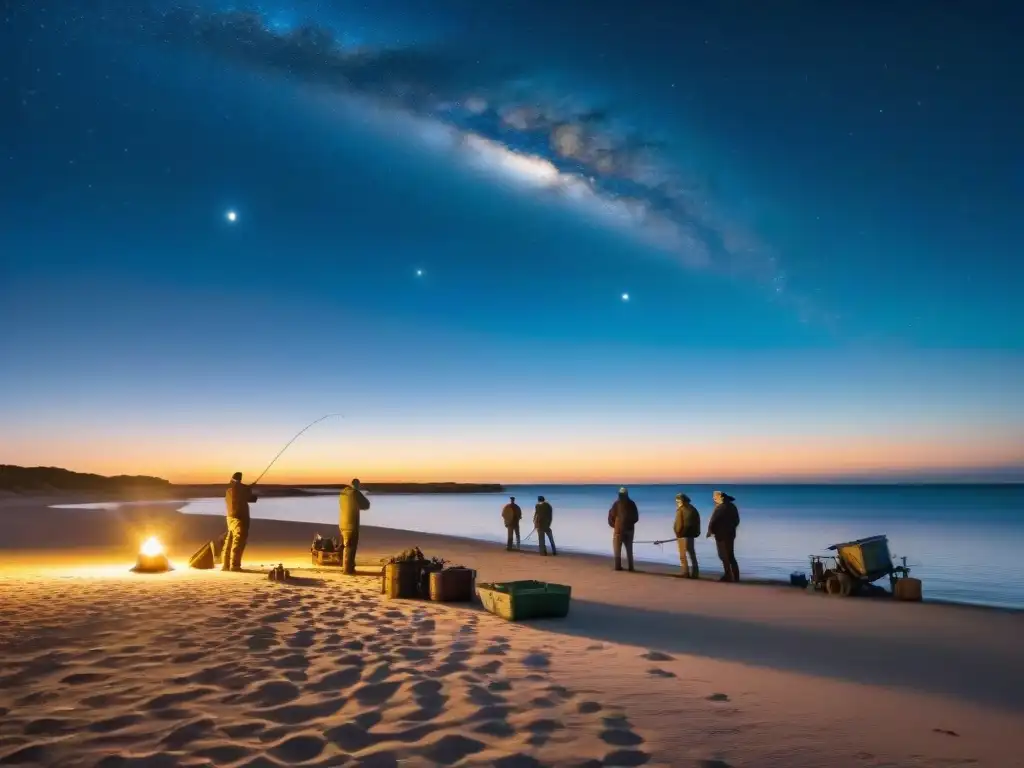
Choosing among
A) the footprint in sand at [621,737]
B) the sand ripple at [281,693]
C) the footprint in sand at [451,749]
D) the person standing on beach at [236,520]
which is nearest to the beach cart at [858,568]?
the sand ripple at [281,693]

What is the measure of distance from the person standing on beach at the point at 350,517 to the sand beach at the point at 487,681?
7.37ft

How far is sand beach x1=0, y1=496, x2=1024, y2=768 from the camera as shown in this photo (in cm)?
489

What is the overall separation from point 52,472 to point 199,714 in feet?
592

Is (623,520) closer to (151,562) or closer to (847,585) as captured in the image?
(847,585)

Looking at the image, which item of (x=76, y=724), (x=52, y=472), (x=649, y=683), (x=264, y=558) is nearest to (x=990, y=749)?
(x=649, y=683)

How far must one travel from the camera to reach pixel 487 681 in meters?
6.57

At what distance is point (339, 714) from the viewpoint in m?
5.52

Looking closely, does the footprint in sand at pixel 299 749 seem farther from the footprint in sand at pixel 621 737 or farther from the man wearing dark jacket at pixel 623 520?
the man wearing dark jacket at pixel 623 520

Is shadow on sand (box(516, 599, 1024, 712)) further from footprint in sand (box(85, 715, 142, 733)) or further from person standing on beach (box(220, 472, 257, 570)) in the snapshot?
person standing on beach (box(220, 472, 257, 570))

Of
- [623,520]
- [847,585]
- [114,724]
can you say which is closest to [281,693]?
[114,724]

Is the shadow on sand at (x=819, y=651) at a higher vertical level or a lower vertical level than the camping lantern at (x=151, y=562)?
lower

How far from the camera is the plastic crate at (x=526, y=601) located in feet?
32.3

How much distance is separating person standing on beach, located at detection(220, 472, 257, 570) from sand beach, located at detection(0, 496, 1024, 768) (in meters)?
2.69

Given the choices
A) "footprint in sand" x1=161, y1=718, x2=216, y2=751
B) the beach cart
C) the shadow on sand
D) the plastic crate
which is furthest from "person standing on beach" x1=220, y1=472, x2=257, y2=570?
the beach cart
